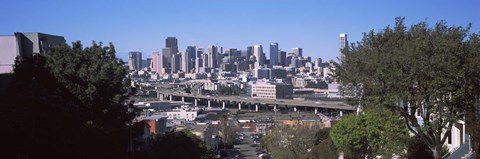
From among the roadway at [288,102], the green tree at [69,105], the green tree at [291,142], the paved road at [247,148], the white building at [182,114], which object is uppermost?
the green tree at [69,105]

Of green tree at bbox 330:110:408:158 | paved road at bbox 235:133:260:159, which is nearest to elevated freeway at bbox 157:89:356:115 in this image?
paved road at bbox 235:133:260:159

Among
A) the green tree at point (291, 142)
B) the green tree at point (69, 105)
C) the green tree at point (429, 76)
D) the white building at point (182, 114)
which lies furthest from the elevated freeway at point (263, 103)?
the green tree at point (429, 76)

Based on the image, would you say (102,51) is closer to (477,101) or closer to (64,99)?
(64,99)

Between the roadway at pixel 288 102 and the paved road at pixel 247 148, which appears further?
the roadway at pixel 288 102

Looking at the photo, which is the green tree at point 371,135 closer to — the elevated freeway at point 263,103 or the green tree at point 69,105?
the green tree at point 69,105

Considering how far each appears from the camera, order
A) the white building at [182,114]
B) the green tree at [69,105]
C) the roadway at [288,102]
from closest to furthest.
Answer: the green tree at [69,105] → the white building at [182,114] → the roadway at [288,102]

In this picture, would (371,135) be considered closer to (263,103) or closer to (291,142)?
(291,142)

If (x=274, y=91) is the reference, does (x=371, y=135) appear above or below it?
above

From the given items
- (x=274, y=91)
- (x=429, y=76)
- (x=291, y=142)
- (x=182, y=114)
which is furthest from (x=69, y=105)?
(x=274, y=91)
